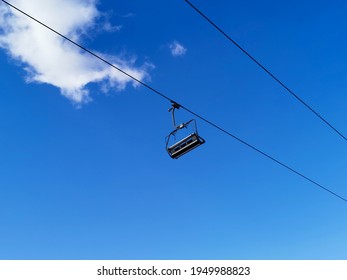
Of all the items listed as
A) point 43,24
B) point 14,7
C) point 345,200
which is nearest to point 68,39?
point 43,24

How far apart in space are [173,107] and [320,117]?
5.56 metres

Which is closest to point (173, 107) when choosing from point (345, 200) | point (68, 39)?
point (68, 39)

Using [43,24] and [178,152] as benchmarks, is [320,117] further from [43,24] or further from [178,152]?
[43,24]

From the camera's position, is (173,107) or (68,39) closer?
(68,39)

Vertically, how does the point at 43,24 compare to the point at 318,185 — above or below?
above

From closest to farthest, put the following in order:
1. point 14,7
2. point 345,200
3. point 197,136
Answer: point 14,7 < point 197,136 < point 345,200

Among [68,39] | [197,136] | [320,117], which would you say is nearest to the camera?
[68,39]

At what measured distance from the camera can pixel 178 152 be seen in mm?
9078

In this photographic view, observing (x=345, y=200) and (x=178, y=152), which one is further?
(x=345, y=200)
